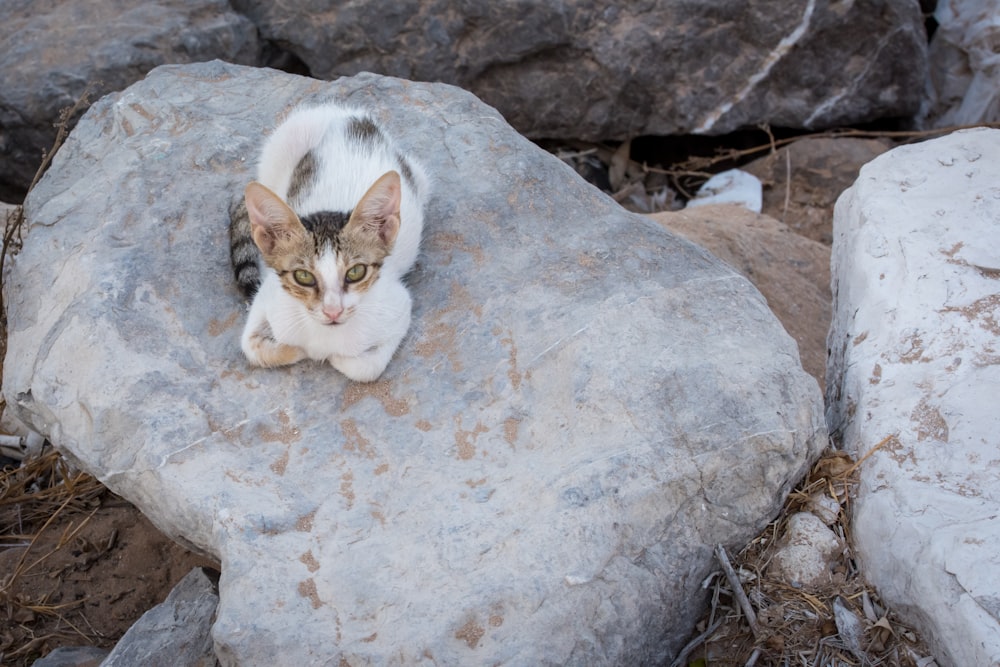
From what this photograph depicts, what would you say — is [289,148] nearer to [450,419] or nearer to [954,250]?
[450,419]

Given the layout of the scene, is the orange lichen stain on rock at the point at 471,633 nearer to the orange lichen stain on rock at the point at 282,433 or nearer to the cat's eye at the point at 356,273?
the orange lichen stain on rock at the point at 282,433

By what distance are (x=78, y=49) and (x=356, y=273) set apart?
11.1 ft

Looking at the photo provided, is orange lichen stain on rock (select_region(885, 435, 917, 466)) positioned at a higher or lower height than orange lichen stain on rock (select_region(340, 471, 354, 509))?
higher

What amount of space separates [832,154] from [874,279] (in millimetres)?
2961

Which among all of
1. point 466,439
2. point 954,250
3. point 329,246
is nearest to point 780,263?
point 954,250

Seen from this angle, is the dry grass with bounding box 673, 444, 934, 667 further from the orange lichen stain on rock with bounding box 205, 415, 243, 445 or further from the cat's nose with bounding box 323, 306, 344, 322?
the orange lichen stain on rock with bounding box 205, 415, 243, 445

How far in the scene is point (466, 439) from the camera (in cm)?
324

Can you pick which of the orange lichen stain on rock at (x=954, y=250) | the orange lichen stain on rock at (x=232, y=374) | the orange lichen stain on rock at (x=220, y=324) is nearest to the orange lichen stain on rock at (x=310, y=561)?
the orange lichen stain on rock at (x=232, y=374)

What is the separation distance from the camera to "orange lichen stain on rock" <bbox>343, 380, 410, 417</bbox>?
11.0ft

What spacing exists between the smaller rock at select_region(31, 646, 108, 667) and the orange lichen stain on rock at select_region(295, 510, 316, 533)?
1.21 m

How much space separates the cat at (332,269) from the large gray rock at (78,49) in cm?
246

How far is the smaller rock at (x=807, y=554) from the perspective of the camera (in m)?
3.25

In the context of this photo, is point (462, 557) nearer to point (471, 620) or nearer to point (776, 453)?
point (471, 620)

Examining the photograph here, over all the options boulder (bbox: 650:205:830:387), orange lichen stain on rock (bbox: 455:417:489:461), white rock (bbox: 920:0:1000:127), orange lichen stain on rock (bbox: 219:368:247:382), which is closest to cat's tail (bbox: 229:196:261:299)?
orange lichen stain on rock (bbox: 219:368:247:382)
